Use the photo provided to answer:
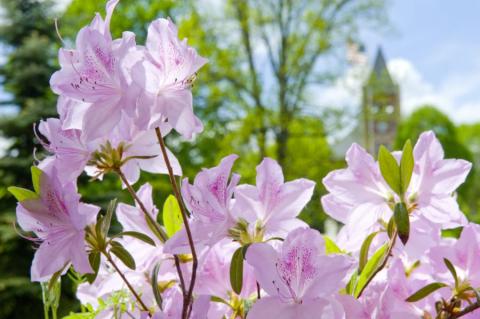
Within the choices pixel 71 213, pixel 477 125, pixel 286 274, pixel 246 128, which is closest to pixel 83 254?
pixel 71 213

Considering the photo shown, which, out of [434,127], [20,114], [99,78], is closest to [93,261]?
[99,78]

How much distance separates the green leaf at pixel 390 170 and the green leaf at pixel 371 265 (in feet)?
0.19

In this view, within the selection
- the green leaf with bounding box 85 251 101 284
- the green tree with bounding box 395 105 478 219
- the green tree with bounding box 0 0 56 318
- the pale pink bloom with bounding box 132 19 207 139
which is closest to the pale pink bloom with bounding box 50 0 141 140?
the pale pink bloom with bounding box 132 19 207 139

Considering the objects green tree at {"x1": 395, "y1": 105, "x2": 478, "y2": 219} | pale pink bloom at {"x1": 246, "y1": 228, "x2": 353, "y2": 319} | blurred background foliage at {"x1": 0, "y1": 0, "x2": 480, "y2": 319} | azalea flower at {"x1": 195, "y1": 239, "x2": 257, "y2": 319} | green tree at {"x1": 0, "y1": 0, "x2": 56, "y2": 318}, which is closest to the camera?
pale pink bloom at {"x1": 246, "y1": 228, "x2": 353, "y2": 319}

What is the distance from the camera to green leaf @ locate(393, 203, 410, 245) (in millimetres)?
508

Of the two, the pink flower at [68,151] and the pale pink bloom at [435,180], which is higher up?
the pink flower at [68,151]

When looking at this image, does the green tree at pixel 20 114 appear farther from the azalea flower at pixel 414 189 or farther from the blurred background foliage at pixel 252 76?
the azalea flower at pixel 414 189

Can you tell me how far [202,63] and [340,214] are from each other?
0.23 metres

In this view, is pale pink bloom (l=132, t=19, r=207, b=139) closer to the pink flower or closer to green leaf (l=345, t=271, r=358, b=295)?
the pink flower

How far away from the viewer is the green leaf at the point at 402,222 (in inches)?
20.0

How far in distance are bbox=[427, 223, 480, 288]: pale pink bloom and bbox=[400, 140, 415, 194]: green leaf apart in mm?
110

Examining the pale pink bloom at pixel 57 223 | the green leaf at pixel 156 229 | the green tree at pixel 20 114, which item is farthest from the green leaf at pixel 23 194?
the green tree at pixel 20 114

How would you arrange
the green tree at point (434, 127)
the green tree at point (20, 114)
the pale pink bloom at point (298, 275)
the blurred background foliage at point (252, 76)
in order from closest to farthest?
1. the pale pink bloom at point (298, 275)
2. the green tree at point (20, 114)
3. the blurred background foliage at point (252, 76)
4. the green tree at point (434, 127)

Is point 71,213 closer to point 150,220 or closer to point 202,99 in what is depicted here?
point 150,220
